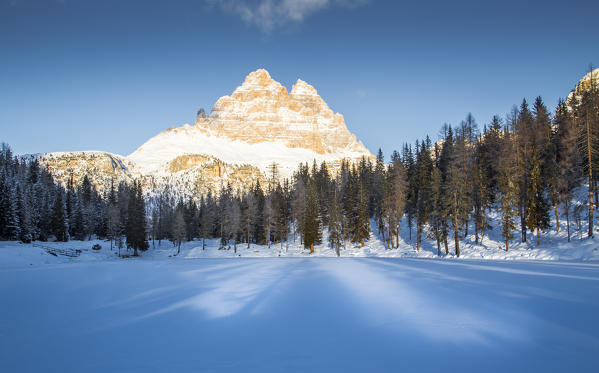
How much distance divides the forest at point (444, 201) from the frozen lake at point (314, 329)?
24.7 m

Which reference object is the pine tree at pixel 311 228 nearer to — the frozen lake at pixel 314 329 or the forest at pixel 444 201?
the forest at pixel 444 201

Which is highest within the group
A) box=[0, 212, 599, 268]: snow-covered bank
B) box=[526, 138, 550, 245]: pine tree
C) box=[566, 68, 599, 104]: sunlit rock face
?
box=[566, 68, 599, 104]: sunlit rock face

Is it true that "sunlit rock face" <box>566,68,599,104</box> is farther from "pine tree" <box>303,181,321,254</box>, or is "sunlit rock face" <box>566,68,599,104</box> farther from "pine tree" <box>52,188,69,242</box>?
"pine tree" <box>52,188,69,242</box>

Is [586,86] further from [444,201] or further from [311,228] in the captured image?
[311,228]

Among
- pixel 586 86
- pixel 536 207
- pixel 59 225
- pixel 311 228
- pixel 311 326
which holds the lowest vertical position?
pixel 311 326

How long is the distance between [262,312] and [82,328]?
4459 mm

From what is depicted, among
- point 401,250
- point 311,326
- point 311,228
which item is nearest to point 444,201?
point 401,250

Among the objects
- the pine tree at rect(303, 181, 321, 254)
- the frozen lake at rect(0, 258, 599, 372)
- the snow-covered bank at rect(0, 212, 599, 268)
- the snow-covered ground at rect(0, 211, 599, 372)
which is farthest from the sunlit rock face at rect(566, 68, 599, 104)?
the frozen lake at rect(0, 258, 599, 372)

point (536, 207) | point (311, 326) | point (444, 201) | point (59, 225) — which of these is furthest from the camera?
point (59, 225)

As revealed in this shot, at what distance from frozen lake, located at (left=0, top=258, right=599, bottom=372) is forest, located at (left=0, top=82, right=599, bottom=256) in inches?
971

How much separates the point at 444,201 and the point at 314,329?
33562 mm

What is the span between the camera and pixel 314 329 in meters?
6.80

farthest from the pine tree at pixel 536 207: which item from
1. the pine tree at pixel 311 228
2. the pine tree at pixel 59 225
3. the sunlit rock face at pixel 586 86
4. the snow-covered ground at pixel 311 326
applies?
the pine tree at pixel 59 225

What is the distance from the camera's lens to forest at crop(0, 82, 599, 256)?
31655 mm
